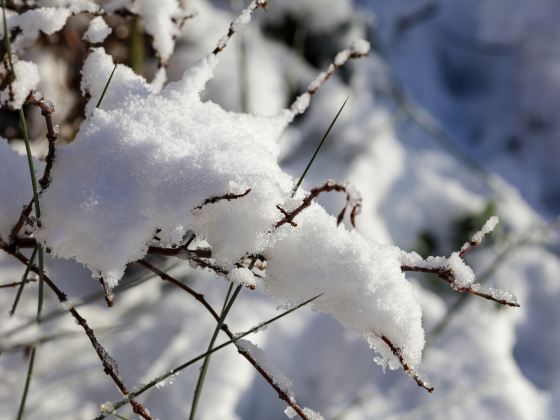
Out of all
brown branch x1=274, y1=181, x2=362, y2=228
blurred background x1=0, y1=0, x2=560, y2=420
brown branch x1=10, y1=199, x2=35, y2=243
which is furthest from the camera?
blurred background x1=0, y1=0, x2=560, y2=420

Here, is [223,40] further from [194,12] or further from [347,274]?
[347,274]

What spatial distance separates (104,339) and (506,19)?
2.08 meters

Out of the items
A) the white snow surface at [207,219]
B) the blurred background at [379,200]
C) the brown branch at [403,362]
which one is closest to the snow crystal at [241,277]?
the white snow surface at [207,219]

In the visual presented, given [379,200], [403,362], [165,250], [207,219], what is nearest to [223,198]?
[207,219]

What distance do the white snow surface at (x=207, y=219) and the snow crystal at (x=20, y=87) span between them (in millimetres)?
80

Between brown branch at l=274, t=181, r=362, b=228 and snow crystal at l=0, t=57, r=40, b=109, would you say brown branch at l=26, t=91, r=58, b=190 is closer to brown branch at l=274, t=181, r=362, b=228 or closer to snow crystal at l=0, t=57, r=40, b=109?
snow crystal at l=0, t=57, r=40, b=109

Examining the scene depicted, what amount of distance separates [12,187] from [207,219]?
0.30m

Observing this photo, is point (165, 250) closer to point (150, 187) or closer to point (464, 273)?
point (150, 187)

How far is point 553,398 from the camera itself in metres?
1.53

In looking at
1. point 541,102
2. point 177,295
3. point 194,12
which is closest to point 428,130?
point 541,102

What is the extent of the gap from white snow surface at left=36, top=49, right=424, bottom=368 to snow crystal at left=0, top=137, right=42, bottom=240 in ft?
0.36

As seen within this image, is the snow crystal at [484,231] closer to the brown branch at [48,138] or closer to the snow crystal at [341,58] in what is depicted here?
the snow crystal at [341,58]

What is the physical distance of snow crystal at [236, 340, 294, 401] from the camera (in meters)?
0.66

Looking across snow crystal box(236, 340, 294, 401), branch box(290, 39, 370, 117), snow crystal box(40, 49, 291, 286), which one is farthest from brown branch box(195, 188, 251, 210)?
branch box(290, 39, 370, 117)
